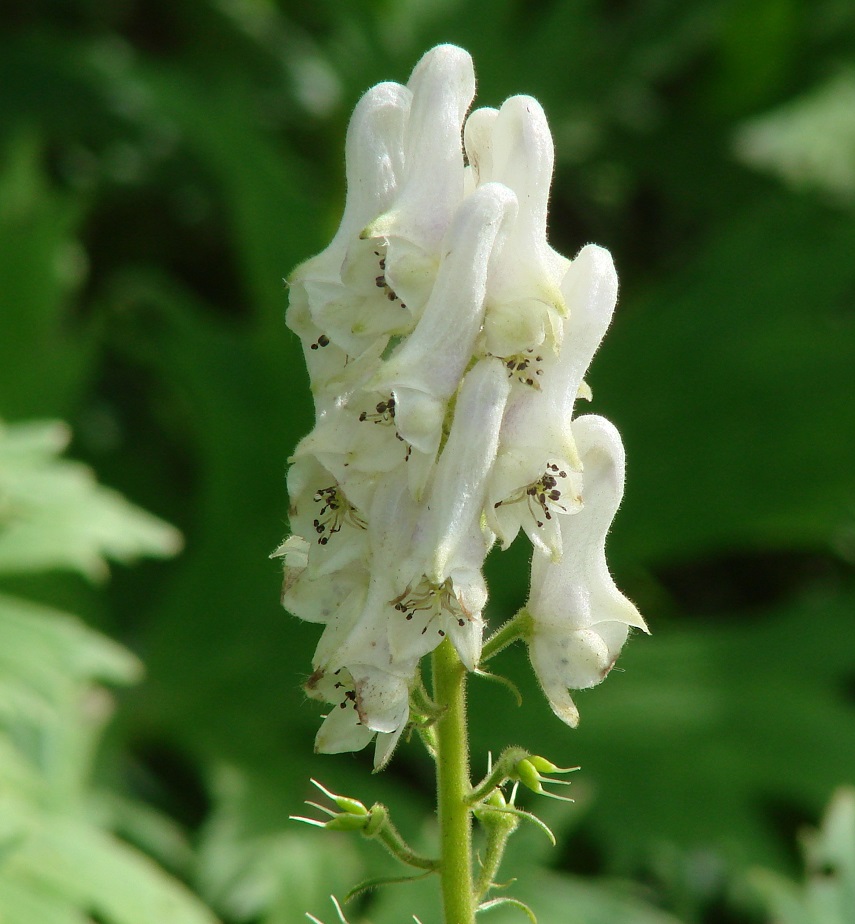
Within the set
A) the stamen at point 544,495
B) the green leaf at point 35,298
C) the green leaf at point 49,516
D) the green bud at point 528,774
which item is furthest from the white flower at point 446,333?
the green leaf at point 35,298

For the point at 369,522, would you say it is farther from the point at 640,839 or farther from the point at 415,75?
the point at 640,839

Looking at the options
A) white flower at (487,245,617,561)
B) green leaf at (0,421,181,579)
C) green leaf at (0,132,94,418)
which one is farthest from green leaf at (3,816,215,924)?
green leaf at (0,132,94,418)

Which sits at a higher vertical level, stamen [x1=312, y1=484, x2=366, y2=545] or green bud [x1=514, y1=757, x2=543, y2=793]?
stamen [x1=312, y1=484, x2=366, y2=545]

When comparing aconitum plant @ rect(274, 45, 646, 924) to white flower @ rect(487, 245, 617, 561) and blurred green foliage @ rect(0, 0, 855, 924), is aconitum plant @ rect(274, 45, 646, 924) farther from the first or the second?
blurred green foliage @ rect(0, 0, 855, 924)

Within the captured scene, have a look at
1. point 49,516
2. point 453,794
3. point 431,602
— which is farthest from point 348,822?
point 49,516

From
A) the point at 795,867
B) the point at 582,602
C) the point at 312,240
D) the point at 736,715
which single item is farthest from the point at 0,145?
the point at 582,602

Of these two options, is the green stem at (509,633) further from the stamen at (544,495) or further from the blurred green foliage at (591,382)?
the blurred green foliage at (591,382)

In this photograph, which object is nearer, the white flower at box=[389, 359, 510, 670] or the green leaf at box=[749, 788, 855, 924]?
the white flower at box=[389, 359, 510, 670]
